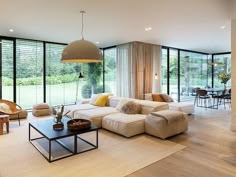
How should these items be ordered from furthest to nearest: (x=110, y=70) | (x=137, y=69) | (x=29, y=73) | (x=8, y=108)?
(x=110, y=70), (x=137, y=69), (x=29, y=73), (x=8, y=108)

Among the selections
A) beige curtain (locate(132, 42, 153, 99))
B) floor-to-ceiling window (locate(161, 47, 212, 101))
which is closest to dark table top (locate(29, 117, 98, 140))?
beige curtain (locate(132, 42, 153, 99))

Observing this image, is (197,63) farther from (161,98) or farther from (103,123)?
(103,123)

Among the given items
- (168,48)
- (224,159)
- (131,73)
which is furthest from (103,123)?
(168,48)

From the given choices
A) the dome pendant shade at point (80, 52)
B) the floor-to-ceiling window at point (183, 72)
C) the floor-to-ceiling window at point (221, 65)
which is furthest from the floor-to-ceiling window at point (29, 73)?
the floor-to-ceiling window at point (221, 65)

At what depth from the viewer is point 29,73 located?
22.1 ft

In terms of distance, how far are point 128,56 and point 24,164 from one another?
551 centimetres

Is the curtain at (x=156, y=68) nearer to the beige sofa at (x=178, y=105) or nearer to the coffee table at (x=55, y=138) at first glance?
the beige sofa at (x=178, y=105)

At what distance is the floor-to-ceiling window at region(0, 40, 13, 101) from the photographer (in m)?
6.24

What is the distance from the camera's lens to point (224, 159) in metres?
3.04

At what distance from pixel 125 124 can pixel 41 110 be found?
354cm

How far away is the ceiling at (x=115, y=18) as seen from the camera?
369 centimetres

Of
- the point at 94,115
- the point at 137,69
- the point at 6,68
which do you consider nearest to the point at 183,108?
the point at 137,69

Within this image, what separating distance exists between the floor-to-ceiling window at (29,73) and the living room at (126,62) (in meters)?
0.03

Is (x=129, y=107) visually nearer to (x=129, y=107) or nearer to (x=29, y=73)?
(x=129, y=107)
